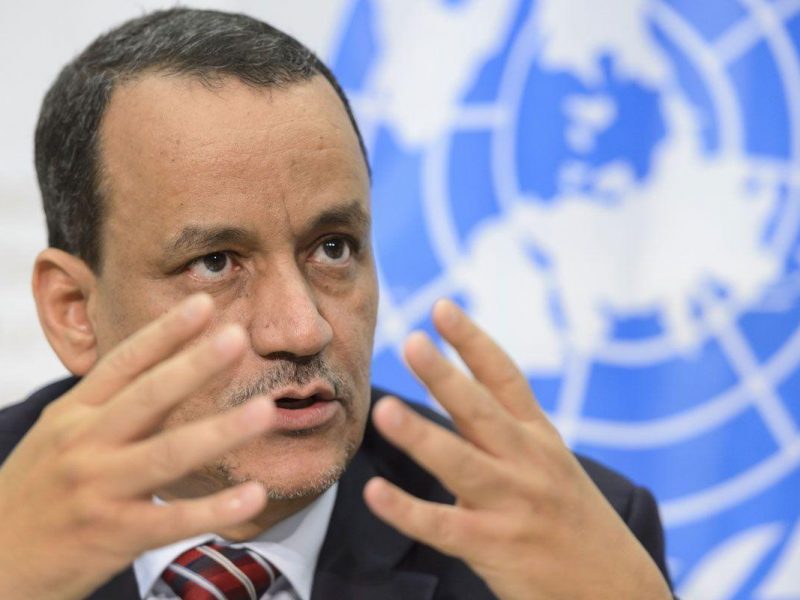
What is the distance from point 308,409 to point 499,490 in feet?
1.58

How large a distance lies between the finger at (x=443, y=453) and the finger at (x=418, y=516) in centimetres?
4

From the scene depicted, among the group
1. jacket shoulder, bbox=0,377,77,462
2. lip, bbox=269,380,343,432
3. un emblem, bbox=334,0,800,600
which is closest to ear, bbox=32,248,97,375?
jacket shoulder, bbox=0,377,77,462

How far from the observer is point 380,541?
1977 mm

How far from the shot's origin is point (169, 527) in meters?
1.18

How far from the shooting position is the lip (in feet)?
5.32

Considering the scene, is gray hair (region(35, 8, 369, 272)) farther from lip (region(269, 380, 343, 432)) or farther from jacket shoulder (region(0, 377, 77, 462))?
lip (region(269, 380, 343, 432))

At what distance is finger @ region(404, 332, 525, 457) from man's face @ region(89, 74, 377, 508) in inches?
16.6

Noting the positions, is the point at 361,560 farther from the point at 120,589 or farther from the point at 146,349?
the point at 146,349

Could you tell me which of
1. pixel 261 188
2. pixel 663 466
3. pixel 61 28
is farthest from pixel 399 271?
pixel 261 188

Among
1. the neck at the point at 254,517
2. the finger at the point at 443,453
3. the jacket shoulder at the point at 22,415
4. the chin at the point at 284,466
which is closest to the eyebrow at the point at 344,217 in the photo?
the chin at the point at 284,466

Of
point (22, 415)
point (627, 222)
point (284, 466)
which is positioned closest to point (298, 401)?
point (284, 466)

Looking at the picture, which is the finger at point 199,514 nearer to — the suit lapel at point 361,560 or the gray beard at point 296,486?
the gray beard at point 296,486

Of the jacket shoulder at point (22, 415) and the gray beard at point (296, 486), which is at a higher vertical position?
the gray beard at point (296, 486)

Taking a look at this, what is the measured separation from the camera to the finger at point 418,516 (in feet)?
3.80
